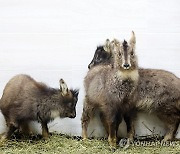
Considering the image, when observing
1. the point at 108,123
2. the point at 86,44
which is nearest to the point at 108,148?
the point at 108,123

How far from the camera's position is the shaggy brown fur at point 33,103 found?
10.5ft

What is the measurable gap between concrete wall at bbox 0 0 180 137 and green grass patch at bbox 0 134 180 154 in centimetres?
48

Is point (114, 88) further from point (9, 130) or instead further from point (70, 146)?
point (9, 130)

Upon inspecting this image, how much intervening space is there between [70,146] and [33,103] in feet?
1.51

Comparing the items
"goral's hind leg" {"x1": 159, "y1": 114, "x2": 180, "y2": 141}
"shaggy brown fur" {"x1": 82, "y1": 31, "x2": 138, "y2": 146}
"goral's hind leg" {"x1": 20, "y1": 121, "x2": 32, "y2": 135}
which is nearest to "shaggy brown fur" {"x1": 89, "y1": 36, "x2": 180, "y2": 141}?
"goral's hind leg" {"x1": 159, "y1": 114, "x2": 180, "y2": 141}

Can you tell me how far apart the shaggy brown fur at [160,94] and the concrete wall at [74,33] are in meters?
0.17

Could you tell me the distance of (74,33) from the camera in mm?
3451

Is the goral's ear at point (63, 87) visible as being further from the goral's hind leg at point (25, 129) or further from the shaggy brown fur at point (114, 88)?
the goral's hind leg at point (25, 129)

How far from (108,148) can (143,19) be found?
1144 millimetres

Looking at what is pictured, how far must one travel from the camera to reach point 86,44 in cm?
346

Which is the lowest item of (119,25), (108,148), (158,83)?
(108,148)

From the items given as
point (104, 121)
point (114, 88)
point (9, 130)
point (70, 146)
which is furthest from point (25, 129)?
point (114, 88)

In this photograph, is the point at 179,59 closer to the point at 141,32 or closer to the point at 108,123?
the point at 141,32

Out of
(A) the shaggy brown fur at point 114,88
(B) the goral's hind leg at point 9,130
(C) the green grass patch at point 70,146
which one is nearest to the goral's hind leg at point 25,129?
(C) the green grass patch at point 70,146
